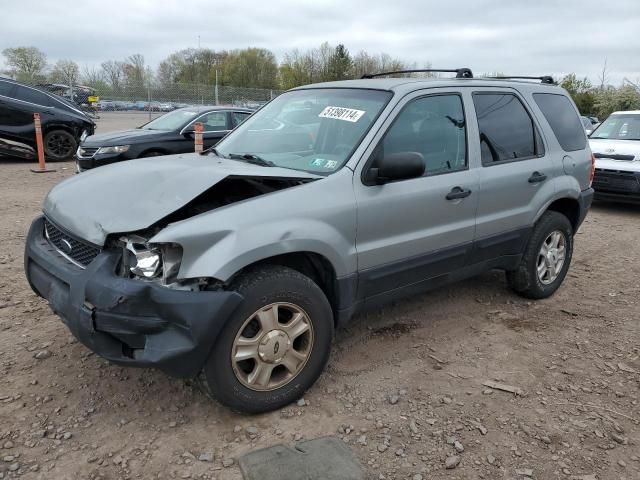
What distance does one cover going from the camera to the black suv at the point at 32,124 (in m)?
11.6

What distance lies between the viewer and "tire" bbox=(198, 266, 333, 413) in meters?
2.71

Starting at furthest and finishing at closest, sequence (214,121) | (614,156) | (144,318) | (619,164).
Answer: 1. (214,121)
2. (614,156)
3. (619,164)
4. (144,318)

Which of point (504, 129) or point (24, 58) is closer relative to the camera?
point (504, 129)

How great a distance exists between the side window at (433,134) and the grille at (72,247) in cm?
177

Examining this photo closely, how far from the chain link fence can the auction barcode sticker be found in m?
22.6

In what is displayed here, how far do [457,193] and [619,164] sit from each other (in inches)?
251

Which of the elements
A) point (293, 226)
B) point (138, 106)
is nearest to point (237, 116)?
point (293, 226)

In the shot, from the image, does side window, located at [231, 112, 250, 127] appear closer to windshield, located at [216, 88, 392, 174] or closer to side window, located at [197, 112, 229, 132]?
side window, located at [197, 112, 229, 132]

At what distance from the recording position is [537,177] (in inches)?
171

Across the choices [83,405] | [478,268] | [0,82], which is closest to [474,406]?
[478,268]

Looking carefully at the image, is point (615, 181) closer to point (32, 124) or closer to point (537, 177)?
point (537, 177)

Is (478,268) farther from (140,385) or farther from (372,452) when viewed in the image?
(140,385)

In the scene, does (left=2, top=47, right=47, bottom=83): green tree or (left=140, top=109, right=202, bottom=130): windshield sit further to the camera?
(left=2, top=47, right=47, bottom=83): green tree

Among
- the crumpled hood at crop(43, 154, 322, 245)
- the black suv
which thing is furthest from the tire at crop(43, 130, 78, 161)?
the crumpled hood at crop(43, 154, 322, 245)
